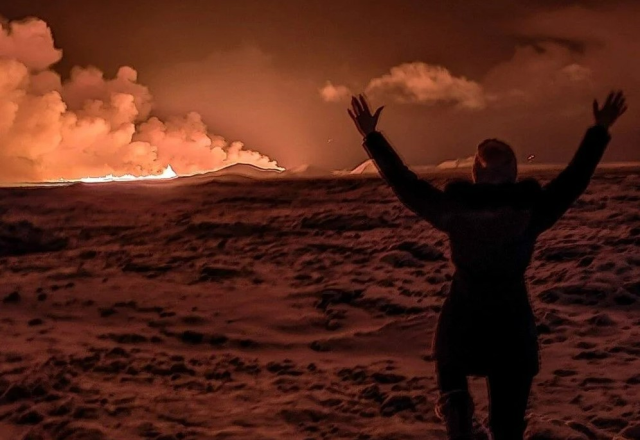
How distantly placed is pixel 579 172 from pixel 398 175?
651mm

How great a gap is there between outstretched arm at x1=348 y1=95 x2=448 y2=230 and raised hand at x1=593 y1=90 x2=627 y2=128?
2.29 feet

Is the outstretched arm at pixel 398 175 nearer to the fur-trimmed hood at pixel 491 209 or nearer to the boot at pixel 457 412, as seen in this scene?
the fur-trimmed hood at pixel 491 209

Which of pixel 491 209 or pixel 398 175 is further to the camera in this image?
pixel 398 175

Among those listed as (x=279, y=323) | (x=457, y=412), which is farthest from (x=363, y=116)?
(x=279, y=323)

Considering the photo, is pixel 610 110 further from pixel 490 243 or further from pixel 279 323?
pixel 279 323

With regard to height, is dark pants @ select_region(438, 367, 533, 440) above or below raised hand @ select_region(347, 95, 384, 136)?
below

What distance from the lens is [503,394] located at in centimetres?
246

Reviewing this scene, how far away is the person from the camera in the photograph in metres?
2.26

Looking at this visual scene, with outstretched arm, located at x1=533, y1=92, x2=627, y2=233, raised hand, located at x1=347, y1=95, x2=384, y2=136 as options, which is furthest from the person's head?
raised hand, located at x1=347, y1=95, x2=384, y2=136

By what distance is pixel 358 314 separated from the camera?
670 cm

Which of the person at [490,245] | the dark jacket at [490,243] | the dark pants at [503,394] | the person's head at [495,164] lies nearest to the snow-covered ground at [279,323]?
the dark pants at [503,394]

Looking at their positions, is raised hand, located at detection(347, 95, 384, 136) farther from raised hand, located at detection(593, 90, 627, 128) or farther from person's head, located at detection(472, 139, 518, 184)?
raised hand, located at detection(593, 90, 627, 128)

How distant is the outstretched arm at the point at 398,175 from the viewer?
2.31 meters

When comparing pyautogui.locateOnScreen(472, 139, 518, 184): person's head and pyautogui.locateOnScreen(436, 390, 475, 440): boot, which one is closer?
pyautogui.locateOnScreen(472, 139, 518, 184): person's head
